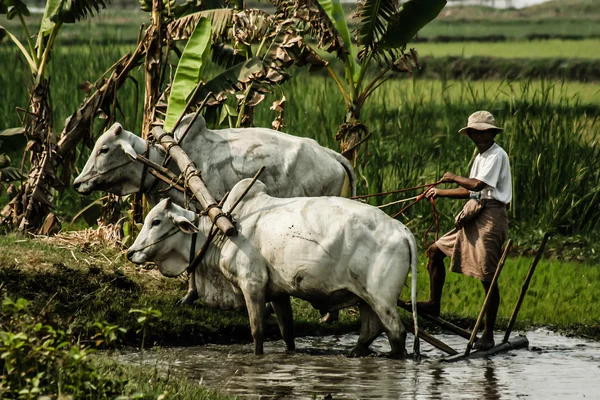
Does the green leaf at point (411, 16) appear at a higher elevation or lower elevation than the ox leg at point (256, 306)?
higher

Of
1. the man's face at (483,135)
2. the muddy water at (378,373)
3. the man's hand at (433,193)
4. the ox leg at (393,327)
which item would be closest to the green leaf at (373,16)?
the man's face at (483,135)

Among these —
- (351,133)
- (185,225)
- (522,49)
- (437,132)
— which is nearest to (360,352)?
(185,225)

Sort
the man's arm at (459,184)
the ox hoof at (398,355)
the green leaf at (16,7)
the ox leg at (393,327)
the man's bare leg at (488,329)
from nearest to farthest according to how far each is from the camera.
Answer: the ox leg at (393,327)
the ox hoof at (398,355)
the man's arm at (459,184)
the man's bare leg at (488,329)
the green leaf at (16,7)

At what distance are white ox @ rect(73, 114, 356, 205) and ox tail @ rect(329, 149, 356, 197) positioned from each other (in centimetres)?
7

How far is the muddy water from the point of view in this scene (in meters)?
7.00

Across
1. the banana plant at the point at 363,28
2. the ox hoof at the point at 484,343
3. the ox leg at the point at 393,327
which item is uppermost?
the banana plant at the point at 363,28

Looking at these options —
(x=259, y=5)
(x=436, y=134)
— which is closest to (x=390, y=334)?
(x=436, y=134)

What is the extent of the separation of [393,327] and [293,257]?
761 millimetres

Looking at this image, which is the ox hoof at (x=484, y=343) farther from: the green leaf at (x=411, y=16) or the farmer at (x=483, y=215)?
the green leaf at (x=411, y=16)

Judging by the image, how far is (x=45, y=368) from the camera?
576cm

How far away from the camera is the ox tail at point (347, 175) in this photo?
9203 mm

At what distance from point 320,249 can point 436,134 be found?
6.44 m

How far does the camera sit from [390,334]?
7.67m

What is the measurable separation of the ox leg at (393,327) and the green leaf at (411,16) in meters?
3.75
